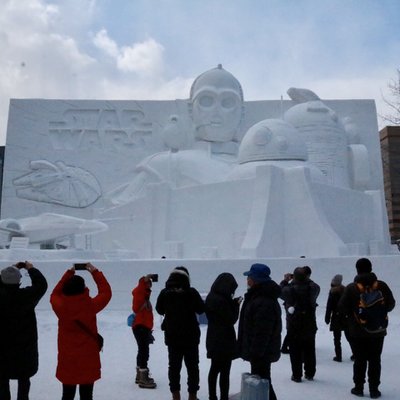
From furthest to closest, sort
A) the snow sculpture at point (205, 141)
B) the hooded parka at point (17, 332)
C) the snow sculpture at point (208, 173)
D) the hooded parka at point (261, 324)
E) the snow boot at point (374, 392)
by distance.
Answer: the snow sculpture at point (205, 141) < the snow sculpture at point (208, 173) < the snow boot at point (374, 392) < the hooded parka at point (261, 324) < the hooded parka at point (17, 332)

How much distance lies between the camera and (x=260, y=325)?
3.69 metres

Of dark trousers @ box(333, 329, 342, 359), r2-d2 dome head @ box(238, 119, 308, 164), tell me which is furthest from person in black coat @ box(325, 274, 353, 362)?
r2-d2 dome head @ box(238, 119, 308, 164)

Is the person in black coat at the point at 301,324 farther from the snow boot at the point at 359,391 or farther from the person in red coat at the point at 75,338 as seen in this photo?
the person in red coat at the point at 75,338

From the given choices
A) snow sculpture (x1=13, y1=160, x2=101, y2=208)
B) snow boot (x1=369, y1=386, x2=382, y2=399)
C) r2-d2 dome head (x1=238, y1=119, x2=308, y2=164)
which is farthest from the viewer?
snow sculpture (x1=13, y1=160, x2=101, y2=208)

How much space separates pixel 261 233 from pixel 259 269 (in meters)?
8.56

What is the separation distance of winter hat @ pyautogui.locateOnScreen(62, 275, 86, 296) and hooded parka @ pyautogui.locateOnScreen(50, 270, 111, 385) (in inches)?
0.8

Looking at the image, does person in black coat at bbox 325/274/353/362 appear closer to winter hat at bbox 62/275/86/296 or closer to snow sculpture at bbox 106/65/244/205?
winter hat at bbox 62/275/86/296

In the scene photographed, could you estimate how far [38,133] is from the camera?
20.1 metres

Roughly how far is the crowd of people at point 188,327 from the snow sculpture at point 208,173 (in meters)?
7.20

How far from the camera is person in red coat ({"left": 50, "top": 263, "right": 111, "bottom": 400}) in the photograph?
3.43 meters

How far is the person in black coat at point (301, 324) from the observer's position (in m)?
4.93

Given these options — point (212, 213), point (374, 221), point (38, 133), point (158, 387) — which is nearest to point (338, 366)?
point (158, 387)

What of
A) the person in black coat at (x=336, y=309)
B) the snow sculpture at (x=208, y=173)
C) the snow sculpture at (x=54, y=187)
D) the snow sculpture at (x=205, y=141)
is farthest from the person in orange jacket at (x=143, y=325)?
the snow sculpture at (x=54, y=187)

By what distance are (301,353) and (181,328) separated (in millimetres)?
1613
